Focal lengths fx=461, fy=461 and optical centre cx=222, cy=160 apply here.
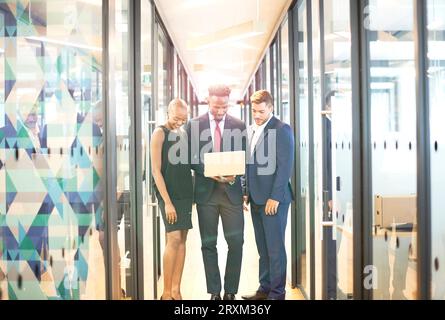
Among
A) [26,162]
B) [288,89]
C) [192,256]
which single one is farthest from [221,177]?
[26,162]

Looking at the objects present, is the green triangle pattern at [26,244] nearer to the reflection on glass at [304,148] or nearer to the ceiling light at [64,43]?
the ceiling light at [64,43]

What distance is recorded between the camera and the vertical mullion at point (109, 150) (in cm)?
229

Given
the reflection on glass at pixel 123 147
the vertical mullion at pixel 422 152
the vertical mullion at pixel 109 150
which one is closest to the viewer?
the vertical mullion at pixel 422 152

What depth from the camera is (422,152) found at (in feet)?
→ 6.14

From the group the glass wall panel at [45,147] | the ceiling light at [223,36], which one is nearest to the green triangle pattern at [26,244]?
the glass wall panel at [45,147]

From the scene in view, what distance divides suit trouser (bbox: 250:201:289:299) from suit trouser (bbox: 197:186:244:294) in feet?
0.35

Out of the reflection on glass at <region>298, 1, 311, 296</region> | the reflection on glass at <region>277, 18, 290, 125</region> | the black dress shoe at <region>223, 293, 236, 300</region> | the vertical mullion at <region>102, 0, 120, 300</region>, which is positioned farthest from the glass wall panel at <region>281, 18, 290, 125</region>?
the black dress shoe at <region>223, 293, 236, 300</region>

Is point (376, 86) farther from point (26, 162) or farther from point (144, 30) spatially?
point (26, 162)

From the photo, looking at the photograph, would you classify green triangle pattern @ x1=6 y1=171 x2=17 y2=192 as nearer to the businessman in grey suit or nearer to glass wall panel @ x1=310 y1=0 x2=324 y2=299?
the businessman in grey suit

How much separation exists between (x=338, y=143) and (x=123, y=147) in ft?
4.05

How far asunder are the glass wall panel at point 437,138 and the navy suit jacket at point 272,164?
919 mm

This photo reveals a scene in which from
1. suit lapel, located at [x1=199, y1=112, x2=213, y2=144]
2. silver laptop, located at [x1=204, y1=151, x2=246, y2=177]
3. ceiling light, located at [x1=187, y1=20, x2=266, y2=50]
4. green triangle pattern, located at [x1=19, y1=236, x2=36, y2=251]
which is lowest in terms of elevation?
green triangle pattern, located at [x1=19, y1=236, x2=36, y2=251]

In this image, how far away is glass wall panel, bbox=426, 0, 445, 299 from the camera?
1880mm
